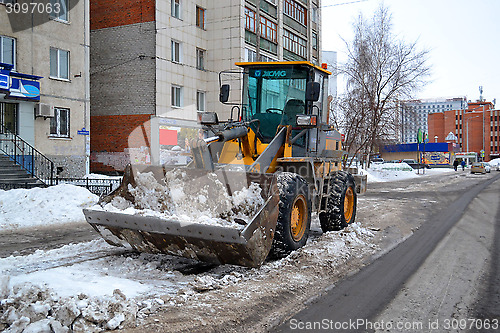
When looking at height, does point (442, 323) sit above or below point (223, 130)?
below

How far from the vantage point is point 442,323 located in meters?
4.23

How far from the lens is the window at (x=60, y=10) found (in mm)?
19891

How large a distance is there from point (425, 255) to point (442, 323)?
2.96 m

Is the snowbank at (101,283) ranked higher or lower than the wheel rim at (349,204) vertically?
lower

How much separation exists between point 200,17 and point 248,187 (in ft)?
81.0

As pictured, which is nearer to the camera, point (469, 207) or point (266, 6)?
point (469, 207)

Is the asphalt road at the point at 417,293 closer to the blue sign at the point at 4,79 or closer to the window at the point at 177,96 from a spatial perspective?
the blue sign at the point at 4,79

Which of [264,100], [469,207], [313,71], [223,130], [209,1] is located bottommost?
[469,207]

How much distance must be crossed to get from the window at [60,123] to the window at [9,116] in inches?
64.5

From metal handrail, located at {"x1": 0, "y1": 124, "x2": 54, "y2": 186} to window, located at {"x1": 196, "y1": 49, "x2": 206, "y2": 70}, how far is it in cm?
1257

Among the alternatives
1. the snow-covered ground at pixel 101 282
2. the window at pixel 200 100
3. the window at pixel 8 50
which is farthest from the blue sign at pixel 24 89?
the snow-covered ground at pixel 101 282

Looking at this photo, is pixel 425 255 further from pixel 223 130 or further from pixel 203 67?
pixel 203 67

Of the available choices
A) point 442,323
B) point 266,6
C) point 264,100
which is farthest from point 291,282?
point 266,6

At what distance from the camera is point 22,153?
696 inches
